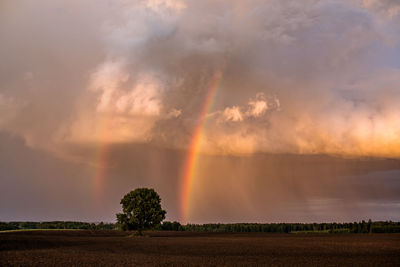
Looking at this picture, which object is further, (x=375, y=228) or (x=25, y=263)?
(x=375, y=228)

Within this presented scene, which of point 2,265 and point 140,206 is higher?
point 140,206

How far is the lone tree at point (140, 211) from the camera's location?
386 ft

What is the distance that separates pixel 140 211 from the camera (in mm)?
117250

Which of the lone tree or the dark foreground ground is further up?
the lone tree

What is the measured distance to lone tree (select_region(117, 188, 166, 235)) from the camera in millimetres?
117562

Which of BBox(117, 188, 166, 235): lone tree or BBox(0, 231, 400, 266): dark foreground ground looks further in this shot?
BBox(117, 188, 166, 235): lone tree

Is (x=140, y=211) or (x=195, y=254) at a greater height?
(x=140, y=211)

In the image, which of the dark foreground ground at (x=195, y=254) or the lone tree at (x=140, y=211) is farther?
the lone tree at (x=140, y=211)

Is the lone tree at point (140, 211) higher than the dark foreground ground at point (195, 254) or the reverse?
higher

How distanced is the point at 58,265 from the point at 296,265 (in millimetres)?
24460

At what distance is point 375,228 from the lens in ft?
638

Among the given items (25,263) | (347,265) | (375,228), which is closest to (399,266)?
(347,265)

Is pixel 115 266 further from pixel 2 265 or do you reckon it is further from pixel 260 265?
pixel 260 265

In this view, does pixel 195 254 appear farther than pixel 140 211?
No
